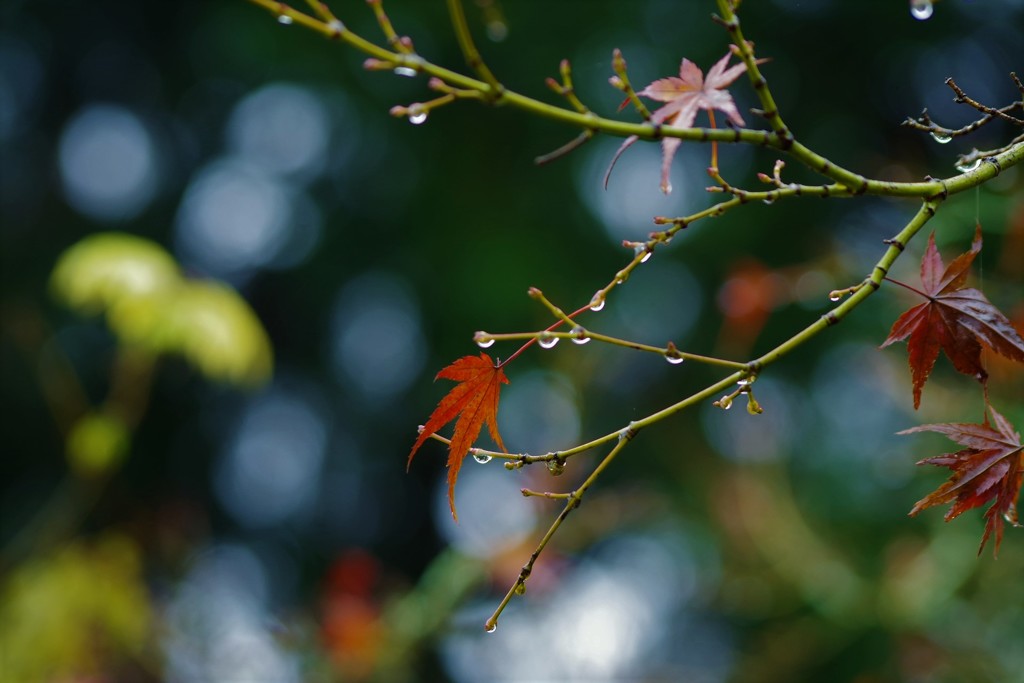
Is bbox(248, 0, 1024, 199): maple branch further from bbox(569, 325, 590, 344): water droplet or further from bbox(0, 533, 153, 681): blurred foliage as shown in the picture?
bbox(0, 533, 153, 681): blurred foliage


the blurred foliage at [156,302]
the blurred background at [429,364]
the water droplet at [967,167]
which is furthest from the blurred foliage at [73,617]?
the water droplet at [967,167]

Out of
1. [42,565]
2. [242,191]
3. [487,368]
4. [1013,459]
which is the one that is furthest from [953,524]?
[242,191]

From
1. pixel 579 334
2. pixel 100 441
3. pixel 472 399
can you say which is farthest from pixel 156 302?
pixel 579 334

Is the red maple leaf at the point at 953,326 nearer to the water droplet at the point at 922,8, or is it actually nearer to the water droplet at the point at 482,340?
the water droplet at the point at 922,8

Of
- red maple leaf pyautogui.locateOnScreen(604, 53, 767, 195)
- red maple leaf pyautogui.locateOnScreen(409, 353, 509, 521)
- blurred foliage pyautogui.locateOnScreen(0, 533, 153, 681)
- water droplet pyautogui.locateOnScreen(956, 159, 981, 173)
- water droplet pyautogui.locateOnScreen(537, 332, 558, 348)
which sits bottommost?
blurred foliage pyautogui.locateOnScreen(0, 533, 153, 681)

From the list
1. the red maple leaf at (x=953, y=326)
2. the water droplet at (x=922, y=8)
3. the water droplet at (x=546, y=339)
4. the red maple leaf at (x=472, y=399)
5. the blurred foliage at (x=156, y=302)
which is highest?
the water droplet at (x=922, y=8)

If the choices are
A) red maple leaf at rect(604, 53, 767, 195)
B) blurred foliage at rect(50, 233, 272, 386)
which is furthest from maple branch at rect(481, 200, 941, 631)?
blurred foliage at rect(50, 233, 272, 386)
